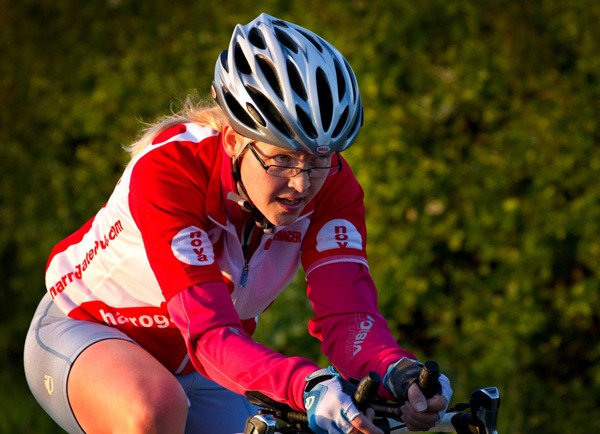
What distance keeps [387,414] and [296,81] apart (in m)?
1.10

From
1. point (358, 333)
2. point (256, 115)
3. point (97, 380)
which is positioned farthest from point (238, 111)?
point (97, 380)

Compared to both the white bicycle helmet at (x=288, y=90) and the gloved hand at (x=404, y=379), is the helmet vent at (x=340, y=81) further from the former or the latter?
the gloved hand at (x=404, y=379)

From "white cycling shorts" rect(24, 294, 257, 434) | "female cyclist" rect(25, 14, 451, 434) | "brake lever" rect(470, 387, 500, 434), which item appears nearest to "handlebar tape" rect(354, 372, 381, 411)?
"female cyclist" rect(25, 14, 451, 434)

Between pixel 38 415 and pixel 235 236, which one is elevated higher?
pixel 235 236

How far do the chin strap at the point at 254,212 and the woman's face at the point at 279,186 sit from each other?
42 mm

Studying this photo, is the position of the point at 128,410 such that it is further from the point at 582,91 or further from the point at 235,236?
the point at 582,91

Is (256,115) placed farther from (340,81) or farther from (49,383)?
(49,383)

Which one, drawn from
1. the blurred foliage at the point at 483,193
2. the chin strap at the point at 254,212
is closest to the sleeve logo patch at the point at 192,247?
the chin strap at the point at 254,212

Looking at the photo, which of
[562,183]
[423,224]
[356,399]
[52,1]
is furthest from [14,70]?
[356,399]

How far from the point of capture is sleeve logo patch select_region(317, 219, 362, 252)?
154 inches

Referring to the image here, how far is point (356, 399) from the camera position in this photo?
10.1 ft

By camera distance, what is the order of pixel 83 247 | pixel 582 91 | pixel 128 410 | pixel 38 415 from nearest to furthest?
1. pixel 128 410
2. pixel 83 247
3. pixel 582 91
4. pixel 38 415

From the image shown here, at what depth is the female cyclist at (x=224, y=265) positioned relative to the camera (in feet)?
11.4

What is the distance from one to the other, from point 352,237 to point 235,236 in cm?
40
